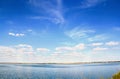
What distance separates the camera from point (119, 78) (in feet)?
59.7

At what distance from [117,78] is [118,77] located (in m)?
0.13

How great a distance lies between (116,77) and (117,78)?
21cm

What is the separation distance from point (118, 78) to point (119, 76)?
9.1 inches

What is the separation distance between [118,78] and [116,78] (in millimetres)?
293

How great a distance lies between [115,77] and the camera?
743 inches

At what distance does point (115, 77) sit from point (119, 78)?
2.33 ft

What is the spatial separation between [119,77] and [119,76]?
124 mm

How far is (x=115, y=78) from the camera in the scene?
18.8 metres

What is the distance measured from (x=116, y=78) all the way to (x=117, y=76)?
0.70ft

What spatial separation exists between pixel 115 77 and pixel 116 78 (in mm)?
256

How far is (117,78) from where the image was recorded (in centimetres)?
1850

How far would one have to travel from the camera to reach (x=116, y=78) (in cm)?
1862

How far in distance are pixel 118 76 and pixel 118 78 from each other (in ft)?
0.82
